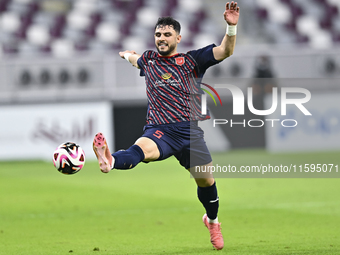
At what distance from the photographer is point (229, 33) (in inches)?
188

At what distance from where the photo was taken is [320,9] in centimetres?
2152

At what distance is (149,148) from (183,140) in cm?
40

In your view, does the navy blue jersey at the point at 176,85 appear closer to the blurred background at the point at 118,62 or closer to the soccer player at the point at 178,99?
the soccer player at the point at 178,99

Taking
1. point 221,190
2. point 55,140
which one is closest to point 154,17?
point 55,140

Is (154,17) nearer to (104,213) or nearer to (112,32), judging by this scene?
(112,32)

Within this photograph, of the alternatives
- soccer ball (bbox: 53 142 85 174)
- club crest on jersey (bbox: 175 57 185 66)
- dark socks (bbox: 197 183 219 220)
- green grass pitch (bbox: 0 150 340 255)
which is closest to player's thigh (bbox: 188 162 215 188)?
dark socks (bbox: 197 183 219 220)

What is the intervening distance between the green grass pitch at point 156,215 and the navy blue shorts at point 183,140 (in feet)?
2.69

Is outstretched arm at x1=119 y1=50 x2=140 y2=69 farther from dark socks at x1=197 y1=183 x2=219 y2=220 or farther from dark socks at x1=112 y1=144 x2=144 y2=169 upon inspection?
dark socks at x1=197 y1=183 x2=219 y2=220

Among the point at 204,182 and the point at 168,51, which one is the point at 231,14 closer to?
the point at 168,51

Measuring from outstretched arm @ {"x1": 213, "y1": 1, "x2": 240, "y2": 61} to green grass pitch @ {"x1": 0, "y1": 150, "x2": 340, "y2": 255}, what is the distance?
1728 millimetres

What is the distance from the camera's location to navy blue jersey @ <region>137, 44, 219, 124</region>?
16.5ft

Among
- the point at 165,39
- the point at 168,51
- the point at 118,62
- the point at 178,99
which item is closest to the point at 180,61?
the point at 168,51

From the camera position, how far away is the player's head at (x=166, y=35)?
502 cm

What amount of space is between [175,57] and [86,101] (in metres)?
11.4
